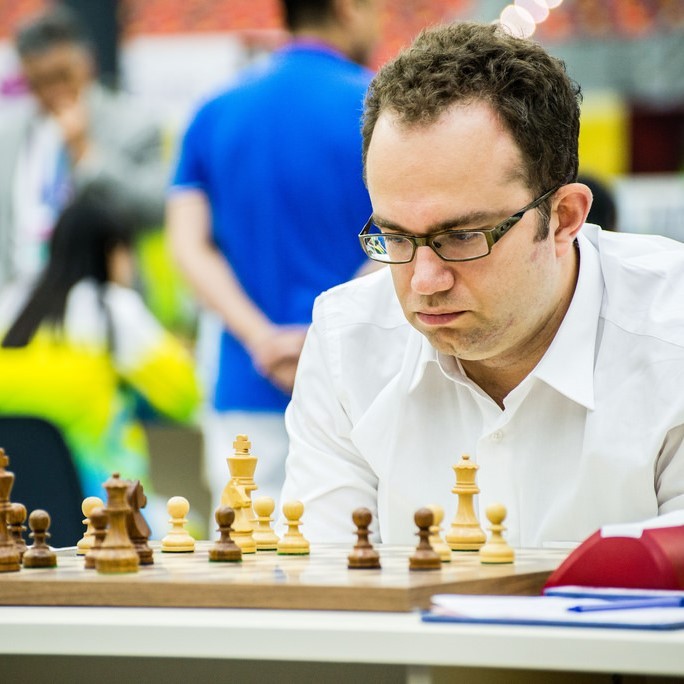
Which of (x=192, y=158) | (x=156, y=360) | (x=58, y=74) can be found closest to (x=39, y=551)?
(x=192, y=158)

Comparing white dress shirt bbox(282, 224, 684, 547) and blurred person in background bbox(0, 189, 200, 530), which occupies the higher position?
blurred person in background bbox(0, 189, 200, 530)

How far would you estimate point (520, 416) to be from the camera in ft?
6.07

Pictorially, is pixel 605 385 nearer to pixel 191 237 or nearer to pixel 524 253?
pixel 524 253

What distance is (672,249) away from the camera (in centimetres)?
204

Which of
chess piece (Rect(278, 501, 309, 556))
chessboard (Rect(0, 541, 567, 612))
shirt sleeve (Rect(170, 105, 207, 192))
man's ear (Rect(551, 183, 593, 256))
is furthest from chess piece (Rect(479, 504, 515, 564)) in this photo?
shirt sleeve (Rect(170, 105, 207, 192))

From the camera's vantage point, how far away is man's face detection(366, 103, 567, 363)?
170 centimetres

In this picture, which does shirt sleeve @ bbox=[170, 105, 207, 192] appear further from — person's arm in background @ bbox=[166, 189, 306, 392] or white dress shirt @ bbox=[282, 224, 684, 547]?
white dress shirt @ bbox=[282, 224, 684, 547]

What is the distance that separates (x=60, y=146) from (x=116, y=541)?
3.59 meters

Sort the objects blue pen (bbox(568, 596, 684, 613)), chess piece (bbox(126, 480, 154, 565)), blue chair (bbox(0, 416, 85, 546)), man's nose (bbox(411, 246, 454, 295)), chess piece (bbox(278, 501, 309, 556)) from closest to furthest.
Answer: blue pen (bbox(568, 596, 684, 613))
chess piece (bbox(126, 480, 154, 565))
chess piece (bbox(278, 501, 309, 556))
man's nose (bbox(411, 246, 454, 295))
blue chair (bbox(0, 416, 85, 546))

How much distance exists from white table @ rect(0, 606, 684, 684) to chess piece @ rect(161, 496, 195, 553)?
0.30 m

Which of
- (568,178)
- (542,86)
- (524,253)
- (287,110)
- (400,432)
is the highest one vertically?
(287,110)

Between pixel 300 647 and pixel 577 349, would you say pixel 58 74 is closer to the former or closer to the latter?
pixel 577 349

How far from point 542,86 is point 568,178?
149 millimetres

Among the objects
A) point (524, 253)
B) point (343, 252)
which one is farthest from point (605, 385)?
point (343, 252)
